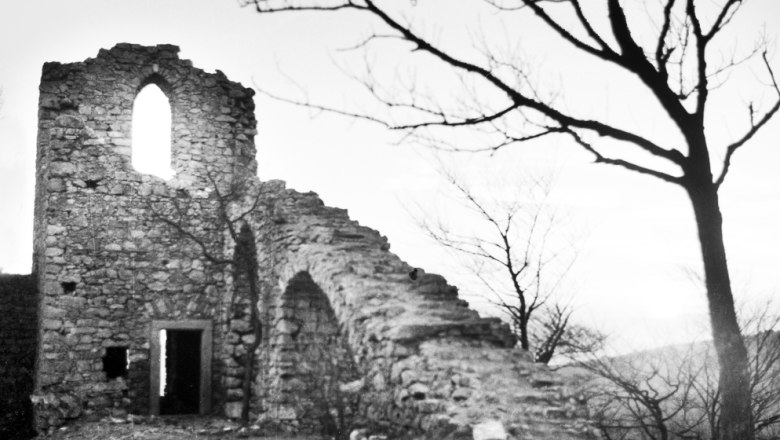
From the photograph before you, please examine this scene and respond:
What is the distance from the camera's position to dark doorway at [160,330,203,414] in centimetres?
1429

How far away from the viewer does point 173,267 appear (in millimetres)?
12250

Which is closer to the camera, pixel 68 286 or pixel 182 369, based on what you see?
pixel 68 286

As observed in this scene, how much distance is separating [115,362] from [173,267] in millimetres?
1714

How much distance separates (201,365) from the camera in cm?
1230

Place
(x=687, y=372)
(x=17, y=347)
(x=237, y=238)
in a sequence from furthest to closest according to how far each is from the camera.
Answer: (x=17, y=347) → (x=237, y=238) → (x=687, y=372)

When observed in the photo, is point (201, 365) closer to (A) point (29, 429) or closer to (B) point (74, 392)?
(B) point (74, 392)

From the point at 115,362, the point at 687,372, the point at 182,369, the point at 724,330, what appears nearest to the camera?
the point at 724,330

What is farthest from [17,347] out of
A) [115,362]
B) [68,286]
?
[115,362]

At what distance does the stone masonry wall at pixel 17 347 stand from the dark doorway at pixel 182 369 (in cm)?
251

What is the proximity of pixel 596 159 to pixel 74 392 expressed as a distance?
29.5 ft

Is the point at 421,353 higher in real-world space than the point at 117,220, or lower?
lower

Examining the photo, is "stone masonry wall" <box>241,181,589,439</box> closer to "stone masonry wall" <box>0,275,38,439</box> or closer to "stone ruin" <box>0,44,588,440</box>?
"stone ruin" <box>0,44,588,440</box>

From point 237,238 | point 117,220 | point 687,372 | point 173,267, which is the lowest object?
point 687,372

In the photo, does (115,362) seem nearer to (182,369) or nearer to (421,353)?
(182,369)
